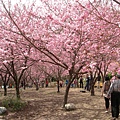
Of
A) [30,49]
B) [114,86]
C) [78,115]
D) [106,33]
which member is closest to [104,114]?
[78,115]

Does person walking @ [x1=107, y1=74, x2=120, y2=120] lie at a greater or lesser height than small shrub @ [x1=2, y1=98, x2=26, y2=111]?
greater

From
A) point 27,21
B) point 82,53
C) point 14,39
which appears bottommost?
point 82,53

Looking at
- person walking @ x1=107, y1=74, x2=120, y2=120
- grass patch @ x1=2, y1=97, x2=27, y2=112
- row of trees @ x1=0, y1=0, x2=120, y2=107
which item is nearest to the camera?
person walking @ x1=107, y1=74, x2=120, y2=120

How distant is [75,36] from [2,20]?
361 centimetres

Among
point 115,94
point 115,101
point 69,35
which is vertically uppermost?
point 69,35

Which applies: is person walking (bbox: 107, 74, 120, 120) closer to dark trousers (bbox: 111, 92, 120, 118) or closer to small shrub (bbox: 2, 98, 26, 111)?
dark trousers (bbox: 111, 92, 120, 118)

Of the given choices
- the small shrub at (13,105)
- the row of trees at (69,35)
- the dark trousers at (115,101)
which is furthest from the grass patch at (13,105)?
the dark trousers at (115,101)

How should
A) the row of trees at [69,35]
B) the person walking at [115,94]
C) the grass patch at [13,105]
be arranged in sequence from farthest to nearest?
the grass patch at [13,105]
the row of trees at [69,35]
the person walking at [115,94]

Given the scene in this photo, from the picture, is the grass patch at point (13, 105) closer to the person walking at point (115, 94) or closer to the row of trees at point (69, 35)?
the row of trees at point (69, 35)

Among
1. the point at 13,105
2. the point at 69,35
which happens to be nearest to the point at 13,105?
the point at 13,105

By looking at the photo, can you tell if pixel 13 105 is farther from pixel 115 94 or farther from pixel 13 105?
pixel 115 94

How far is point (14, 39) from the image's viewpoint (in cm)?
743

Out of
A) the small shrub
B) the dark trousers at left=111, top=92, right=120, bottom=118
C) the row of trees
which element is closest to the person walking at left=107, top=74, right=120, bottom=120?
the dark trousers at left=111, top=92, right=120, bottom=118

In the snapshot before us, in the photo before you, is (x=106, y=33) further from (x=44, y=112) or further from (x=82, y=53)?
(x=44, y=112)
